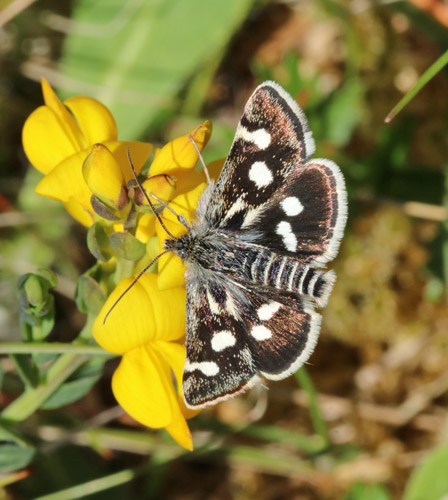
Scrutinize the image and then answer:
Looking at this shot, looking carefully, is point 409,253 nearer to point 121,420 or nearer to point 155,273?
point 121,420

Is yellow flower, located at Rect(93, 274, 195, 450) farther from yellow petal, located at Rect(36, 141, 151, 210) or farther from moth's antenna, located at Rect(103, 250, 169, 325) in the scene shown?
yellow petal, located at Rect(36, 141, 151, 210)

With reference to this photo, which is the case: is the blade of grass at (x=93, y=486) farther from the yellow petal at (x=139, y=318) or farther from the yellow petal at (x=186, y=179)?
the yellow petal at (x=186, y=179)

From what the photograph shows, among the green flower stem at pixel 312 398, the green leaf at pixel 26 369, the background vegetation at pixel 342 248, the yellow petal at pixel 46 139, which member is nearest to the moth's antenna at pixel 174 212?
the yellow petal at pixel 46 139

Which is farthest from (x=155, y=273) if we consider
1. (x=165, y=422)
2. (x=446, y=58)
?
(x=446, y=58)

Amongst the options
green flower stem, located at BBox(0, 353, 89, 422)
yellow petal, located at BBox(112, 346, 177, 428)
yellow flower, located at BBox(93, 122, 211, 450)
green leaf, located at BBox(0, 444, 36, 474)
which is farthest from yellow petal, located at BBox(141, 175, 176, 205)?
green leaf, located at BBox(0, 444, 36, 474)

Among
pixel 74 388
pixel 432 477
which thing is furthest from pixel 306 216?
pixel 432 477
